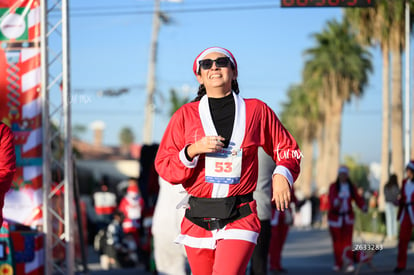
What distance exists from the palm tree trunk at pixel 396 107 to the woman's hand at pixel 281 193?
82.4ft

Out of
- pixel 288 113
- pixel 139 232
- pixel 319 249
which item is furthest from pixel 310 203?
pixel 288 113

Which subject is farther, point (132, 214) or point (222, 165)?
point (132, 214)

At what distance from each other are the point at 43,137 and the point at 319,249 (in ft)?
44.8

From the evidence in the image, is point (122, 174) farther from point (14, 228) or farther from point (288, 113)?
point (14, 228)

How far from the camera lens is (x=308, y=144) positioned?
244ft

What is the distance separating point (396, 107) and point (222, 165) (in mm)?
25684

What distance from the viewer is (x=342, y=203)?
48.4 ft

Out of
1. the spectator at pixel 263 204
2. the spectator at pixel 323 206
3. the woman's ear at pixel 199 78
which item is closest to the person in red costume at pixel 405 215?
the spectator at pixel 263 204

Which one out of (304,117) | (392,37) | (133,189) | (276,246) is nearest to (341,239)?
(276,246)

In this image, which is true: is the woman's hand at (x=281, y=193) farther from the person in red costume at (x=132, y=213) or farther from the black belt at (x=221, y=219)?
the person in red costume at (x=132, y=213)

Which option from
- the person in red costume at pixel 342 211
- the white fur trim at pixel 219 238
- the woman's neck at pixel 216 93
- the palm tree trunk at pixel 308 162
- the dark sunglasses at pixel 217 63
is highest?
the dark sunglasses at pixel 217 63

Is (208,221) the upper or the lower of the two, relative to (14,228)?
upper

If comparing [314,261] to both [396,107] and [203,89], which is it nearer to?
[203,89]

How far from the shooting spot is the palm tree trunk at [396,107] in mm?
29453
